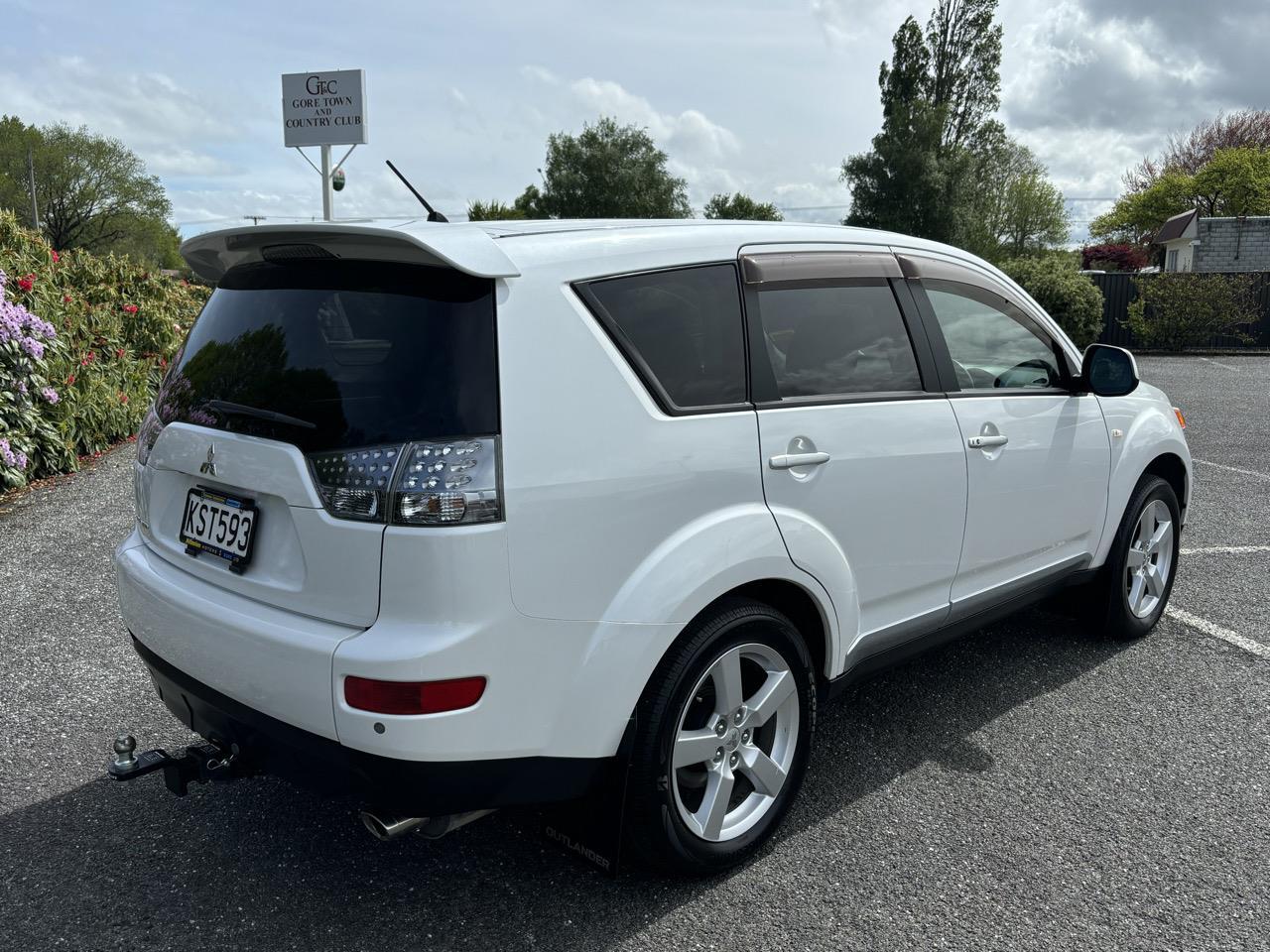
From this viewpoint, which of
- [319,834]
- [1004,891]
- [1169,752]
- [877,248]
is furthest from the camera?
[1169,752]

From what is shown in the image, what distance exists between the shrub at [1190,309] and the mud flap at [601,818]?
943 inches

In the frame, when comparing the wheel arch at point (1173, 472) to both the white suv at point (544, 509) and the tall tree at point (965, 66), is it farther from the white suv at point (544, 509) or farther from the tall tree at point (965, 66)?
the tall tree at point (965, 66)

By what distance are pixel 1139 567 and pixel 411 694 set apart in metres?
3.71

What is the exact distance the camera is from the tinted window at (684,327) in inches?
96.1

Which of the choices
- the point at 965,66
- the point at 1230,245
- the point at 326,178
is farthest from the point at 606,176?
the point at 326,178

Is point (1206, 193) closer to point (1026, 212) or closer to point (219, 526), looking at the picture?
point (1026, 212)

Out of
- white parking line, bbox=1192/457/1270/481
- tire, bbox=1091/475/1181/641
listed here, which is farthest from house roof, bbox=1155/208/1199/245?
tire, bbox=1091/475/1181/641

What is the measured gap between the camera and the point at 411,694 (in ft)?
6.86

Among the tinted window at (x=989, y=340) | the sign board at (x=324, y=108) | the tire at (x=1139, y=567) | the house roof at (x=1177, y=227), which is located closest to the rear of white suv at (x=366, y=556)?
the tinted window at (x=989, y=340)

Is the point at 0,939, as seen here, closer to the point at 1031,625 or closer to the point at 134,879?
the point at 134,879

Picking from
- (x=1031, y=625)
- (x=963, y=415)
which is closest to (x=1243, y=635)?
(x=1031, y=625)

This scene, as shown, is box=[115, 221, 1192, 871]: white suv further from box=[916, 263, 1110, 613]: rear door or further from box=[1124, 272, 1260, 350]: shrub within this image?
box=[1124, 272, 1260, 350]: shrub

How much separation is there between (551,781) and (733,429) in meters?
0.99

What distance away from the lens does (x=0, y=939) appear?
252 centimetres
